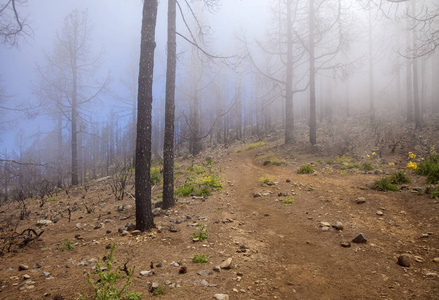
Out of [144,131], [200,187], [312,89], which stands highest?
[312,89]

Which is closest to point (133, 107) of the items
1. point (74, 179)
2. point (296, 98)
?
point (74, 179)

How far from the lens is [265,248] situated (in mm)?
3535

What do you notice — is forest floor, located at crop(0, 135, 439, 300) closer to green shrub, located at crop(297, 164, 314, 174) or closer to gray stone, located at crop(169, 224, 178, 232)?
gray stone, located at crop(169, 224, 178, 232)

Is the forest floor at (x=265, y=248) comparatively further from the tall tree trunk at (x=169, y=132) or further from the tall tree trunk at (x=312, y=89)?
the tall tree trunk at (x=312, y=89)

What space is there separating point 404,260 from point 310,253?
1.12 meters

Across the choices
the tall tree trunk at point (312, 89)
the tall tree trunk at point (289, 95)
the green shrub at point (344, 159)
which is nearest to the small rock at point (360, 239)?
the green shrub at point (344, 159)

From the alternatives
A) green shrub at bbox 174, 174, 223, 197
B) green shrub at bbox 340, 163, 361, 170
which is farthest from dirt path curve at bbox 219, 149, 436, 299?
green shrub at bbox 340, 163, 361, 170

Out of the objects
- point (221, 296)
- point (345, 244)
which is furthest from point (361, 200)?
point (221, 296)

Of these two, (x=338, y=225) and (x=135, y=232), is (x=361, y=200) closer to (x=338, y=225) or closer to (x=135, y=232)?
(x=338, y=225)

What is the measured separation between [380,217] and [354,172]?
3.62 m

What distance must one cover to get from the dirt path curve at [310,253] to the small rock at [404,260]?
3.7 inches

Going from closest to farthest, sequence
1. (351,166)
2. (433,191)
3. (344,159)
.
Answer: (433,191) < (351,166) < (344,159)

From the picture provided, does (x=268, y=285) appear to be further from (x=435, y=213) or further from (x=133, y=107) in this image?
(x=133, y=107)

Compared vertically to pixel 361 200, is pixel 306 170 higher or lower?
higher
